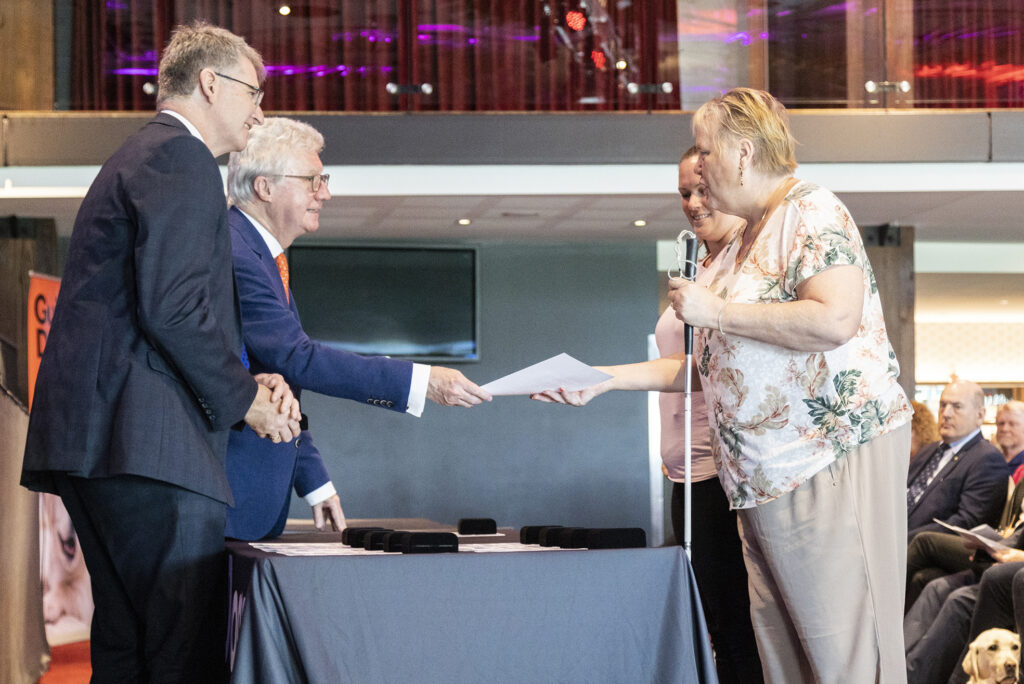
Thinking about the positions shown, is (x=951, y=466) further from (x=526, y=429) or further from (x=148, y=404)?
(x=148, y=404)

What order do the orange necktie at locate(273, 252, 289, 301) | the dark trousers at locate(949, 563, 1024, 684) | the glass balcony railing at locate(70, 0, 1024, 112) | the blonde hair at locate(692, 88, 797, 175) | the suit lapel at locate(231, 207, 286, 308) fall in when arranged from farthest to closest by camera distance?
the glass balcony railing at locate(70, 0, 1024, 112) → the dark trousers at locate(949, 563, 1024, 684) → the orange necktie at locate(273, 252, 289, 301) → the suit lapel at locate(231, 207, 286, 308) → the blonde hair at locate(692, 88, 797, 175)

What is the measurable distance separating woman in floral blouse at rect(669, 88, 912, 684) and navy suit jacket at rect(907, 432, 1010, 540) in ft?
11.8

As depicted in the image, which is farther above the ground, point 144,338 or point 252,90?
point 252,90

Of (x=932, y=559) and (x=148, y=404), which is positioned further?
(x=932, y=559)

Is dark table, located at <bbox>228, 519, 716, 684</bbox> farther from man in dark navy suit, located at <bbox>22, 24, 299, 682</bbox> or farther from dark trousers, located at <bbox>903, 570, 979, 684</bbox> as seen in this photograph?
dark trousers, located at <bbox>903, 570, 979, 684</bbox>

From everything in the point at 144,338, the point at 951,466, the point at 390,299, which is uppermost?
the point at 390,299

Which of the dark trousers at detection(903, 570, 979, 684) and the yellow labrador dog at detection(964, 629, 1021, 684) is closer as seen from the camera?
the yellow labrador dog at detection(964, 629, 1021, 684)

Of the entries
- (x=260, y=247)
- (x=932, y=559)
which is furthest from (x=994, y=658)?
(x=260, y=247)

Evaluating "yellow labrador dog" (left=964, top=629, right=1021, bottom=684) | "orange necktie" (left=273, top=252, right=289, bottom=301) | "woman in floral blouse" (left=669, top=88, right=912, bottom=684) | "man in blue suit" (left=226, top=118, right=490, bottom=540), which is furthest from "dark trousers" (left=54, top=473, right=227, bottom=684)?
"yellow labrador dog" (left=964, top=629, right=1021, bottom=684)

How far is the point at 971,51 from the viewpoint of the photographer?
711cm

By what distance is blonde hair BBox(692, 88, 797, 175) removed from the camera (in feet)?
6.91

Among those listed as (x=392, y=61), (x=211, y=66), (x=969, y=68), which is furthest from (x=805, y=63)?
(x=211, y=66)

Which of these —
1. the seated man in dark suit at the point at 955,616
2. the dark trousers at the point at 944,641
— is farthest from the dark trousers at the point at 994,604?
the dark trousers at the point at 944,641

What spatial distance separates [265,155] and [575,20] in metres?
5.01
